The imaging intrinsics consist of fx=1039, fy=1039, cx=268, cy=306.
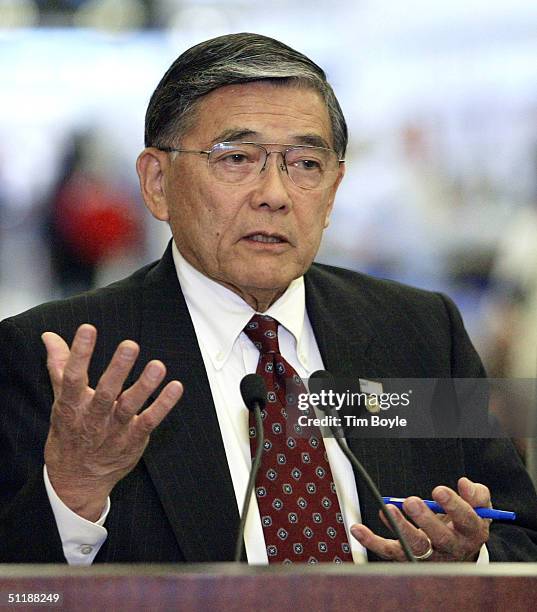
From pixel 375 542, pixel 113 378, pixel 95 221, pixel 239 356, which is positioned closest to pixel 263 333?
pixel 239 356

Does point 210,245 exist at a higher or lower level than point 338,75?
lower

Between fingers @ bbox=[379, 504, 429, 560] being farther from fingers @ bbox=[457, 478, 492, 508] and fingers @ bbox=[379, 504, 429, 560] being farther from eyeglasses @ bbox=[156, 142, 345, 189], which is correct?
eyeglasses @ bbox=[156, 142, 345, 189]

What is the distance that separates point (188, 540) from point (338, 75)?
117 inches

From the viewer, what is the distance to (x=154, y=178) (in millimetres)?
2090

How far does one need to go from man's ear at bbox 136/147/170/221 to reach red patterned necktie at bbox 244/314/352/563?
44cm

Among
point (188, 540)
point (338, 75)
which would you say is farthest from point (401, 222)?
point (188, 540)

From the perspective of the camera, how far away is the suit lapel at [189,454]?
1694mm

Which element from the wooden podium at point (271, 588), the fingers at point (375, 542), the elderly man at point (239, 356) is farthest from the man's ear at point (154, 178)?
the wooden podium at point (271, 588)

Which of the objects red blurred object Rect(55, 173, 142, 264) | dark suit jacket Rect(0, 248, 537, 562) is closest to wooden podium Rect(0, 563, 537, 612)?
dark suit jacket Rect(0, 248, 537, 562)

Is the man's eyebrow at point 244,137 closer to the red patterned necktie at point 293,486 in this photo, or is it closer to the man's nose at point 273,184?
the man's nose at point 273,184

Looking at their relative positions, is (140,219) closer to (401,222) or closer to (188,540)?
(401,222)

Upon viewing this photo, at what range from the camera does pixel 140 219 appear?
4289 mm

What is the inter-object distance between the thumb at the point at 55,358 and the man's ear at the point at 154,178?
0.70 m

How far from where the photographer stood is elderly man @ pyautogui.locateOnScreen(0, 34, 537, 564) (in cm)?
167
